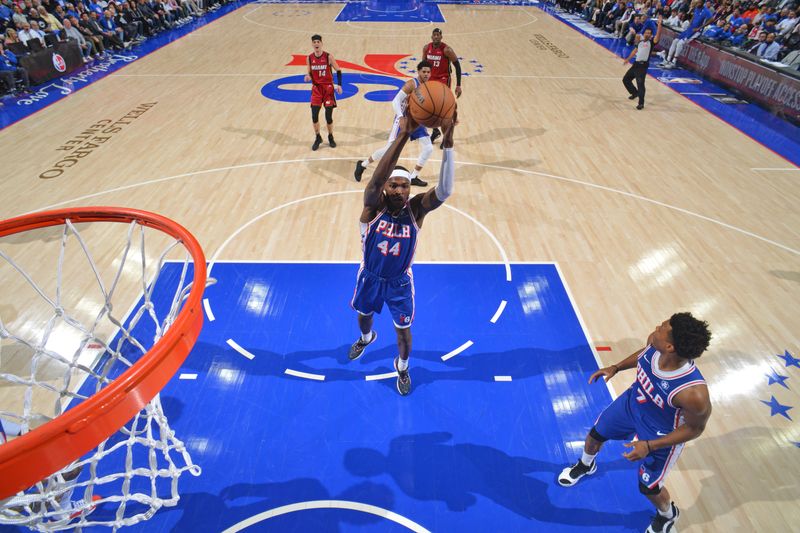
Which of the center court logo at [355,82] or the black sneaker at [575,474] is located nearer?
the black sneaker at [575,474]

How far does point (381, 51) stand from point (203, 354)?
12.9 m

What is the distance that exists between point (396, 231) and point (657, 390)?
6.58ft

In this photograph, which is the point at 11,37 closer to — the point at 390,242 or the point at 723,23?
the point at 390,242

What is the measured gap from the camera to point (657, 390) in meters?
2.87

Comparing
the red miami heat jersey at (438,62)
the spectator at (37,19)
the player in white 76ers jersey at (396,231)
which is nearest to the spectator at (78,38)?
the spectator at (37,19)

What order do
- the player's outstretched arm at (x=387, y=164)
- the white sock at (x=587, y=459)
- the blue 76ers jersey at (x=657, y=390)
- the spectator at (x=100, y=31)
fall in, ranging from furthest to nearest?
the spectator at (x=100, y=31) < the white sock at (x=587, y=459) < the player's outstretched arm at (x=387, y=164) < the blue 76ers jersey at (x=657, y=390)

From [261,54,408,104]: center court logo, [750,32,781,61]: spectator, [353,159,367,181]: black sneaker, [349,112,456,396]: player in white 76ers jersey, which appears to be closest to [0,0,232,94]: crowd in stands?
[261,54,408,104]: center court logo

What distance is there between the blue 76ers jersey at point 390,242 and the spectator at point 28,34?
41.8 feet

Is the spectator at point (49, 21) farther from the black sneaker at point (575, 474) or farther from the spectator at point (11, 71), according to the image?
the black sneaker at point (575, 474)

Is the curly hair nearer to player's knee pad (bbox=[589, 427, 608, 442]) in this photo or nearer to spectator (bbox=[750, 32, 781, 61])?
player's knee pad (bbox=[589, 427, 608, 442])

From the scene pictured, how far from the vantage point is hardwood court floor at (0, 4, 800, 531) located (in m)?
4.34

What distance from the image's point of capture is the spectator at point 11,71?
35.1 feet

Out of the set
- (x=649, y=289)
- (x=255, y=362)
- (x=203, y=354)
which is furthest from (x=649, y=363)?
(x=203, y=354)

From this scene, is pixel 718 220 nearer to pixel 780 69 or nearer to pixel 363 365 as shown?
pixel 363 365
